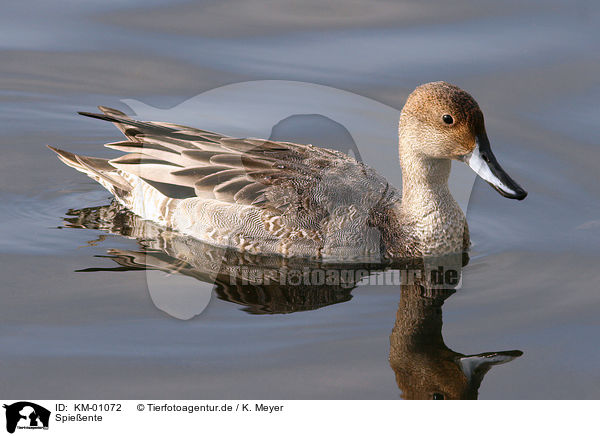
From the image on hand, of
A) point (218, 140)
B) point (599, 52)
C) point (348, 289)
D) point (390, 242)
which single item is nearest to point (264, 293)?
point (348, 289)

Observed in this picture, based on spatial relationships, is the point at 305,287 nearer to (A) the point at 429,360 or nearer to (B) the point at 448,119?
(A) the point at 429,360

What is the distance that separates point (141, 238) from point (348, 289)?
6.48 feet

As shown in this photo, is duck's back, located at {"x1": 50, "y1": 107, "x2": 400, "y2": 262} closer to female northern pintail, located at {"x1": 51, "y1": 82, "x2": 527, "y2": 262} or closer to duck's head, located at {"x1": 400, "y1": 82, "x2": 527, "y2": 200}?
female northern pintail, located at {"x1": 51, "y1": 82, "x2": 527, "y2": 262}

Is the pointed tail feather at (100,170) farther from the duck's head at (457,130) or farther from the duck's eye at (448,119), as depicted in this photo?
the duck's eye at (448,119)

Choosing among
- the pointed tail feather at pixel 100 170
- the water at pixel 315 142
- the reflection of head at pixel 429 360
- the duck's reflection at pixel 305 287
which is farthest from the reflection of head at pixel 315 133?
the reflection of head at pixel 429 360

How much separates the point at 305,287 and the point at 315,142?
2670mm

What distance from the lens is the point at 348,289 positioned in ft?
23.4

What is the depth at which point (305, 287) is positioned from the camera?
7156 millimetres

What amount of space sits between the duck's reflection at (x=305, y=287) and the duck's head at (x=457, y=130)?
2.92ft

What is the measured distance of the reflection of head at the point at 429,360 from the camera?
5.93 meters

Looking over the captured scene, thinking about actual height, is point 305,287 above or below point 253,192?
below
